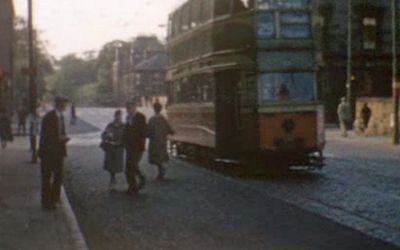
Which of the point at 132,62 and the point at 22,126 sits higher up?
the point at 132,62

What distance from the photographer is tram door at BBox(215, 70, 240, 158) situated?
22266mm

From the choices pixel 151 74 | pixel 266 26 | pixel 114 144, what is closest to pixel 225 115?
pixel 266 26

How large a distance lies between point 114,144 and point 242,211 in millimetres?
4839

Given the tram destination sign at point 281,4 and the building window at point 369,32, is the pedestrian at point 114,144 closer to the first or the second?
the tram destination sign at point 281,4

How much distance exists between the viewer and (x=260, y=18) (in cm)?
2094

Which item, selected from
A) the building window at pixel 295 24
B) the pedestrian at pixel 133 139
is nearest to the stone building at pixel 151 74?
the building window at pixel 295 24

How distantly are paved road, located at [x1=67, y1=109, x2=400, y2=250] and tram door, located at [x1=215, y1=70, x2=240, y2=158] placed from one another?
3.04 feet

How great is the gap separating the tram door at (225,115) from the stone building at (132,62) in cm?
12928

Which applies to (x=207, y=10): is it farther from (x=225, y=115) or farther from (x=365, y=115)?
(x=365, y=115)

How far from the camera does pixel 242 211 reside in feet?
46.8

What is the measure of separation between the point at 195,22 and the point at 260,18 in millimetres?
3930

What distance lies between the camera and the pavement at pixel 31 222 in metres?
10.4

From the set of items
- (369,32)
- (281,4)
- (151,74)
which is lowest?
(281,4)

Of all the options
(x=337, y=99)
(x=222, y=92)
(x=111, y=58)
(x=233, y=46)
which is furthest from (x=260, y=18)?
(x=111, y=58)
